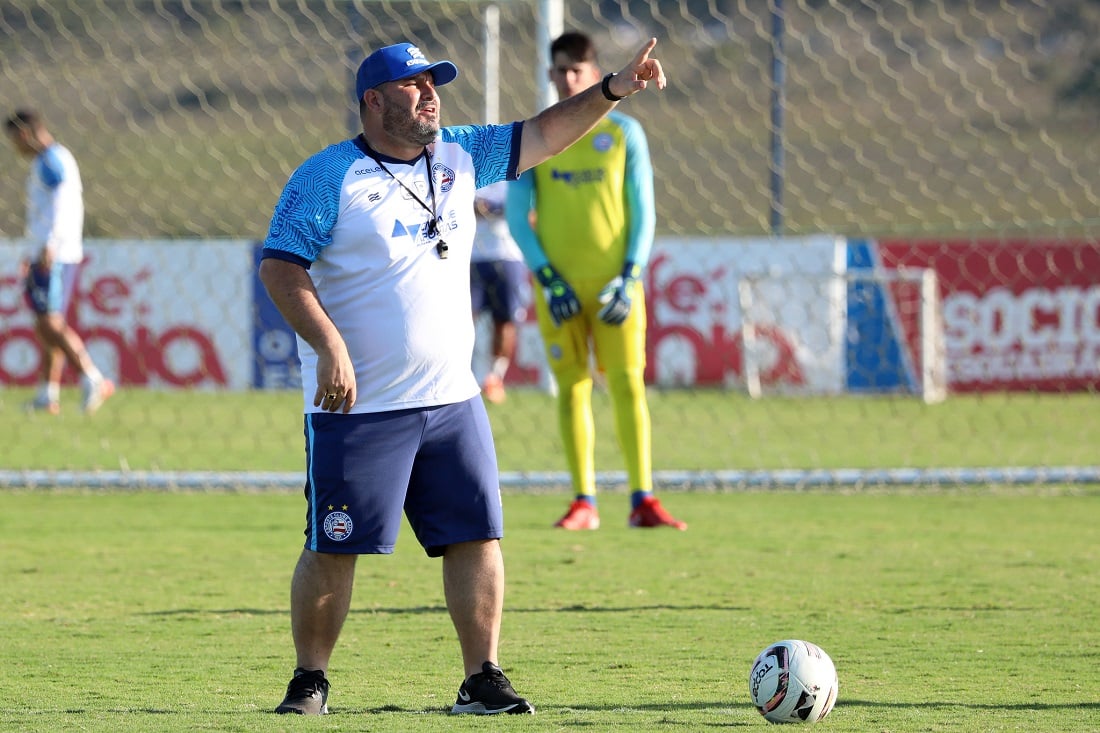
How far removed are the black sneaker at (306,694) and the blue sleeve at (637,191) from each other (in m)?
3.68

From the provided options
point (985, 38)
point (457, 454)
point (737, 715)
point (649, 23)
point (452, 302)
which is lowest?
point (737, 715)

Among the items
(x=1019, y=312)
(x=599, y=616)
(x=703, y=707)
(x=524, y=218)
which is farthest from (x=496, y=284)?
(x=703, y=707)

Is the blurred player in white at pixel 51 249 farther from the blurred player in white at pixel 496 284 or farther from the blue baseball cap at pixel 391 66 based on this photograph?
the blue baseball cap at pixel 391 66

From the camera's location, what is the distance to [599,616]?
5574mm

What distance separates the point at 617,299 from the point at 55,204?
6.41 meters

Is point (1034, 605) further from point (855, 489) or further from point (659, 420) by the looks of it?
point (659, 420)

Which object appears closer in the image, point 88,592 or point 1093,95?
point 88,592

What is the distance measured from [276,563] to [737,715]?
10.3 ft

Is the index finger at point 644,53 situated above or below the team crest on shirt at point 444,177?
above

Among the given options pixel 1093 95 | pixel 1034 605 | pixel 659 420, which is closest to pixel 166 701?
pixel 1034 605

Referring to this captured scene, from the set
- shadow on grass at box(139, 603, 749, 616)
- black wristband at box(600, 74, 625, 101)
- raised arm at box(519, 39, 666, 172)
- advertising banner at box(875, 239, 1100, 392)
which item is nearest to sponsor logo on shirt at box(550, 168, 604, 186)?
shadow on grass at box(139, 603, 749, 616)

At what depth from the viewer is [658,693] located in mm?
4336

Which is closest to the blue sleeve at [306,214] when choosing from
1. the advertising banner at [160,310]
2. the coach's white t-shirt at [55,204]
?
the coach's white t-shirt at [55,204]

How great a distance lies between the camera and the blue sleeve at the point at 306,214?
4117 millimetres
